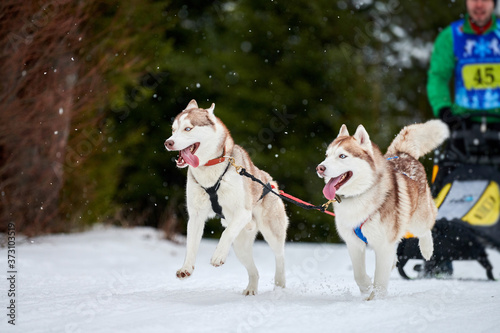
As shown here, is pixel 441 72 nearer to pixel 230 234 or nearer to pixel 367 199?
pixel 367 199

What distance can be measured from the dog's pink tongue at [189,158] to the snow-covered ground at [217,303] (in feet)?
3.10

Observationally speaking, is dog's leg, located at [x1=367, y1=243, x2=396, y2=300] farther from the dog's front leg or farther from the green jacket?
the green jacket

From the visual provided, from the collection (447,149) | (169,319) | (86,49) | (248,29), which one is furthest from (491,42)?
(248,29)

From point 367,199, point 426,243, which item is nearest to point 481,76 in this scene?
point 426,243

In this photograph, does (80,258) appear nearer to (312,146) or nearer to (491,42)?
(491,42)

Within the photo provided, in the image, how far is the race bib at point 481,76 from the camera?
5.36 meters

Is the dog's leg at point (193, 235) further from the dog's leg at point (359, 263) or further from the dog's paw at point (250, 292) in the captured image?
the dog's leg at point (359, 263)

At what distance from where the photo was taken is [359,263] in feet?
13.1

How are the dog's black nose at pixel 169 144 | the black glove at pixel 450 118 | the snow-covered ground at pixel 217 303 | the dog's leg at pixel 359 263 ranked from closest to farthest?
the snow-covered ground at pixel 217 303 → the dog's black nose at pixel 169 144 → the dog's leg at pixel 359 263 → the black glove at pixel 450 118

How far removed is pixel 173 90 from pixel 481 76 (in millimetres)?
9303

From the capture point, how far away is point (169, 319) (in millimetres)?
3146

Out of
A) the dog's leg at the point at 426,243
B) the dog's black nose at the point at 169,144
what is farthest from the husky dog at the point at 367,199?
the dog's black nose at the point at 169,144

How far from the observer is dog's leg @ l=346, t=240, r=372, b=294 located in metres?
3.93

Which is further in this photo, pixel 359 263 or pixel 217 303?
pixel 359 263
